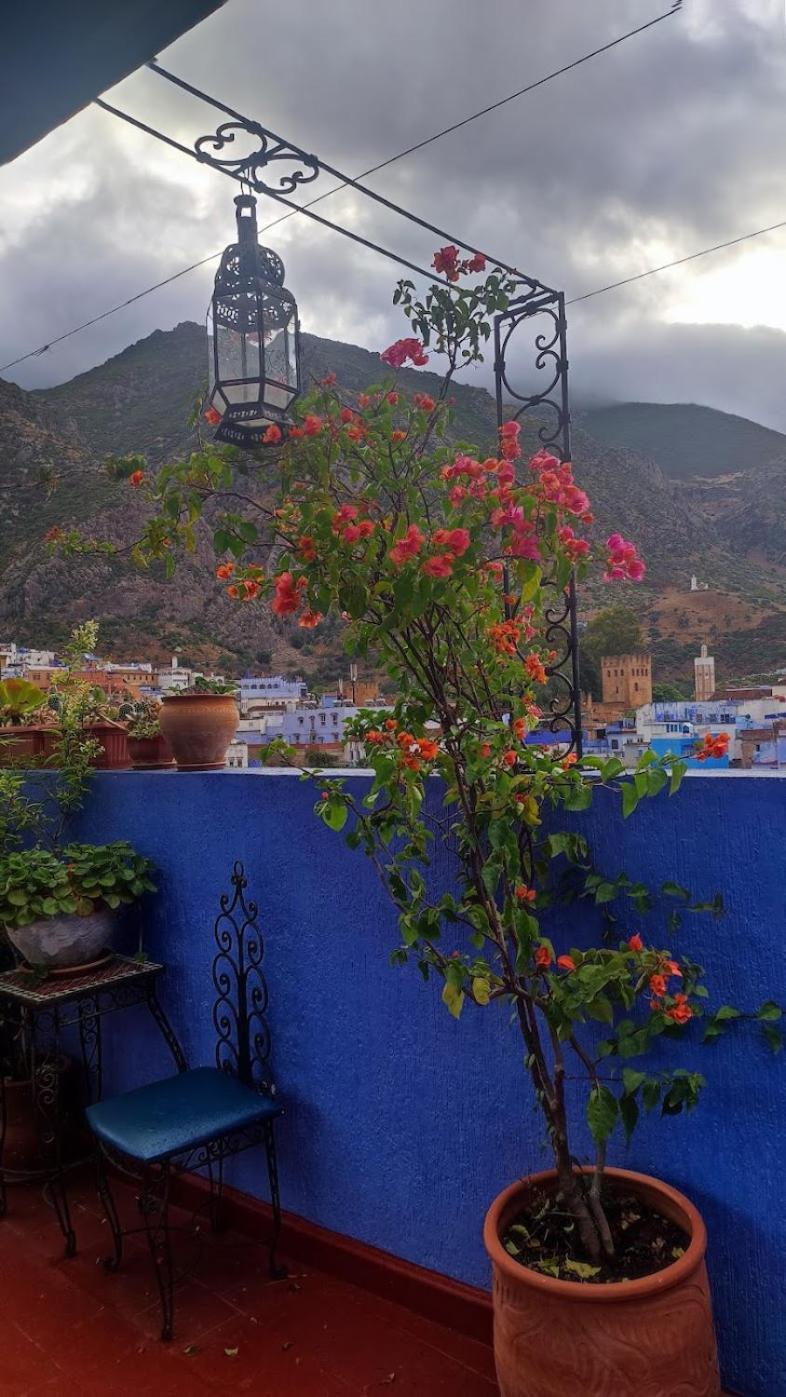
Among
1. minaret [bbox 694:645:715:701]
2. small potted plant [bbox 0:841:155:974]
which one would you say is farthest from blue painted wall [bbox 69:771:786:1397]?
minaret [bbox 694:645:715:701]

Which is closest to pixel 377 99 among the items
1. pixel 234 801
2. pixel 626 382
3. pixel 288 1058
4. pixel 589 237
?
pixel 589 237

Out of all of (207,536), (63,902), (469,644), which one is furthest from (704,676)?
(63,902)

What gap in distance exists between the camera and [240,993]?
2289 millimetres

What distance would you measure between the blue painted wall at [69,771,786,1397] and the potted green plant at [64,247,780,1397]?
69 mm

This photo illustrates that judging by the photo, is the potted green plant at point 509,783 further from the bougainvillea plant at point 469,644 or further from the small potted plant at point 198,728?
the small potted plant at point 198,728

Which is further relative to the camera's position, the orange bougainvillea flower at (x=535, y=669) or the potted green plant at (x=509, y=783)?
the orange bougainvillea flower at (x=535, y=669)

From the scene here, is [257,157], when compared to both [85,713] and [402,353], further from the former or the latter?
[85,713]

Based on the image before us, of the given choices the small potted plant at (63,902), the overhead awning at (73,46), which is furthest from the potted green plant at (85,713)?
the overhead awning at (73,46)

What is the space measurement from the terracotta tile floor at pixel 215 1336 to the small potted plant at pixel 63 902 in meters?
0.76

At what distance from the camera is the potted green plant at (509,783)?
1.36m

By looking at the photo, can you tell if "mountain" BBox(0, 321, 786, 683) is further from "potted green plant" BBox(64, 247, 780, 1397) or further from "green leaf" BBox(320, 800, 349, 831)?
"green leaf" BBox(320, 800, 349, 831)

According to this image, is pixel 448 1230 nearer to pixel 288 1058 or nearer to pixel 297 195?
pixel 288 1058

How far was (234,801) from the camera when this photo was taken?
2361mm

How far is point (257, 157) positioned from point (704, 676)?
5.84 ft
